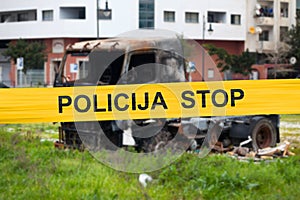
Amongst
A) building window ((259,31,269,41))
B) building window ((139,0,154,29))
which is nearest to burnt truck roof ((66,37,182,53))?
building window ((139,0,154,29))

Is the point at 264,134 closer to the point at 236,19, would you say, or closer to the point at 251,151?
the point at 251,151

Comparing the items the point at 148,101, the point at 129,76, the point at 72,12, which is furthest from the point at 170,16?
the point at 148,101

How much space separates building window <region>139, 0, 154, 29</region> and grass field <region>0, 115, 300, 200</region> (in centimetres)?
3401

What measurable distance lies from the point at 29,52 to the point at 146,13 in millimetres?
9086

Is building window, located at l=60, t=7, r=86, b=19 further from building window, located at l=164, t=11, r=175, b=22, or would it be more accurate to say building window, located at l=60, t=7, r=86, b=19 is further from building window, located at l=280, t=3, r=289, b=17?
building window, located at l=280, t=3, r=289, b=17

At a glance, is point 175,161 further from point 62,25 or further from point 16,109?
point 62,25

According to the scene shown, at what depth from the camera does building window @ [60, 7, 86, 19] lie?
140ft

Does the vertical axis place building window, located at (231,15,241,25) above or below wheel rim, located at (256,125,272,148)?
above

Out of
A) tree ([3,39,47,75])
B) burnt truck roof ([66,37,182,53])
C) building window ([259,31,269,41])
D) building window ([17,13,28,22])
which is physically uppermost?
building window ([17,13,28,22])

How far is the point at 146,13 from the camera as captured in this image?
4241cm

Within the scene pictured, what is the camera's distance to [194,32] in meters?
42.2

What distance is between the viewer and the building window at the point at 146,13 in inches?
1655

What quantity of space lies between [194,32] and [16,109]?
37.6 m

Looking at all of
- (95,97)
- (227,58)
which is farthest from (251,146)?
(227,58)
